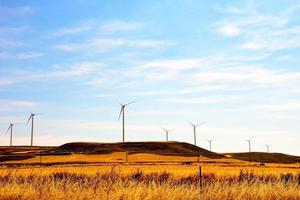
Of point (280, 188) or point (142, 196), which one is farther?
point (280, 188)

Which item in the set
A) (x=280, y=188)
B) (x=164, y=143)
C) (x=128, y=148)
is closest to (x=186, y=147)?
(x=164, y=143)

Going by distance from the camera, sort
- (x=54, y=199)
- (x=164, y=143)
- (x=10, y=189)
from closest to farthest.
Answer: (x=54, y=199) < (x=10, y=189) < (x=164, y=143)

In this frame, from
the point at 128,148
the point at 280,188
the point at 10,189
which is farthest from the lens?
the point at 128,148

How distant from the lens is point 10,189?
14102mm

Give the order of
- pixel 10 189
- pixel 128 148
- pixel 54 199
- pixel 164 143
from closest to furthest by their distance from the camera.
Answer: pixel 54 199
pixel 10 189
pixel 128 148
pixel 164 143

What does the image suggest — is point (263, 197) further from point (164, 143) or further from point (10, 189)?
point (164, 143)

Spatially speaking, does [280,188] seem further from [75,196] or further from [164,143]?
[164,143]

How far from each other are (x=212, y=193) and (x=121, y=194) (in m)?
2.89

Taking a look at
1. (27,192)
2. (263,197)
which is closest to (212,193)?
(263,197)

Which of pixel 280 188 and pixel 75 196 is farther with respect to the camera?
pixel 280 188

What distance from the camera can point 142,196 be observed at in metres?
13.2

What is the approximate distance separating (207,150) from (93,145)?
140ft

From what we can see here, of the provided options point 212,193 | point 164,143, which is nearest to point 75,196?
point 212,193

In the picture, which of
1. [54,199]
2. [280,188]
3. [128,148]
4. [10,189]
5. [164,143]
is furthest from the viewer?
[164,143]
